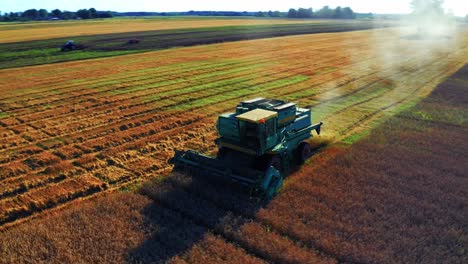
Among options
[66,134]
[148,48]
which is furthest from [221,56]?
[66,134]

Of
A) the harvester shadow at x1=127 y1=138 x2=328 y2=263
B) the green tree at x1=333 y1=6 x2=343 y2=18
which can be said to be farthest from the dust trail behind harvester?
the green tree at x1=333 y1=6 x2=343 y2=18

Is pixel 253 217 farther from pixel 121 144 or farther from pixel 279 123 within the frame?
pixel 121 144

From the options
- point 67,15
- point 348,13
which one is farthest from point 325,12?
point 67,15

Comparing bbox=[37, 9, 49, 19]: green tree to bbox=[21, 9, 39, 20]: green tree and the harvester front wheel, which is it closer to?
bbox=[21, 9, 39, 20]: green tree

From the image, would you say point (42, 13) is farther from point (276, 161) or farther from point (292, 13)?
point (276, 161)

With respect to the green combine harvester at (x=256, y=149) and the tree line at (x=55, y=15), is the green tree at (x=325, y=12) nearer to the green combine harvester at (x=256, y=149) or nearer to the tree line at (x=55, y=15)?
the tree line at (x=55, y=15)
